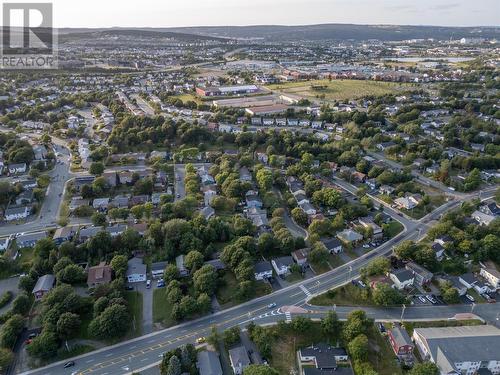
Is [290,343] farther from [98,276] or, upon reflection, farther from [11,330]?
[11,330]

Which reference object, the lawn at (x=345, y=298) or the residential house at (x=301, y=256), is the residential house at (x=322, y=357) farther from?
Answer: the residential house at (x=301, y=256)

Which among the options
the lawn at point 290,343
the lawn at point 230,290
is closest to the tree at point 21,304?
the lawn at point 230,290

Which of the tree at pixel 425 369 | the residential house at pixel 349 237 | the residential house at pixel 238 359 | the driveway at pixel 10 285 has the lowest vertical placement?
the driveway at pixel 10 285

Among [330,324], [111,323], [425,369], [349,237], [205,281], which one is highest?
[349,237]

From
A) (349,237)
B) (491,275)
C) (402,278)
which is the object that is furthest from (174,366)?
(491,275)

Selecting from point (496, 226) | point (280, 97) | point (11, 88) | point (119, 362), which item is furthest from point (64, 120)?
point (496, 226)

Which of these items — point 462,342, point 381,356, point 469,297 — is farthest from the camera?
point 469,297

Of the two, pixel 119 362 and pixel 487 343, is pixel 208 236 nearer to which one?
pixel 119 362
